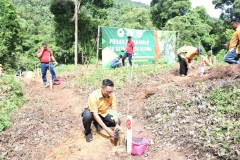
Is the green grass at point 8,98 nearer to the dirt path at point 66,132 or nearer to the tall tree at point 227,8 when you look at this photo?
the dirt path at point 66,132

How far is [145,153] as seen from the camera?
5.31 meters

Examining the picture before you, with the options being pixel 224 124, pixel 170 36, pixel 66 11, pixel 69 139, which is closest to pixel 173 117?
pixel 224 124

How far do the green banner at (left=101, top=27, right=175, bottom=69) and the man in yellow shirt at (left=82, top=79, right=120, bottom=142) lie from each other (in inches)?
381

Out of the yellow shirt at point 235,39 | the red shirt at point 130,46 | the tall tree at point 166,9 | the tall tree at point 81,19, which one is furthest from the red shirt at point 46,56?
the tall tree at point 166,9

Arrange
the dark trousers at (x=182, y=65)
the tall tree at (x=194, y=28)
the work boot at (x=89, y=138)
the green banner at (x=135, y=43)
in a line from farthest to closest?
the tall tree at (x=194, y=28), the green banner at (x=135, y=43), the dark trousers at (x=182, y=65), the work boot at (x=89, y=138)

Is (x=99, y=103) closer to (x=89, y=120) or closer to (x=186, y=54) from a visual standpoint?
(x=89, y=120)

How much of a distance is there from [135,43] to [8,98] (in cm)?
908

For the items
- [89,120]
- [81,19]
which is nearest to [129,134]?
[89,120]

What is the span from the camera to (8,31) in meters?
23.6

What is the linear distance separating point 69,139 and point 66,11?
2056cm

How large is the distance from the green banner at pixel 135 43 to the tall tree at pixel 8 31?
436 inches

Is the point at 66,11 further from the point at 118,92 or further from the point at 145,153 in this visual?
the point at 145,153

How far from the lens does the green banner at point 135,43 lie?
15492mm

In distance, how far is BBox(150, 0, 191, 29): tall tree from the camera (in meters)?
32.8
